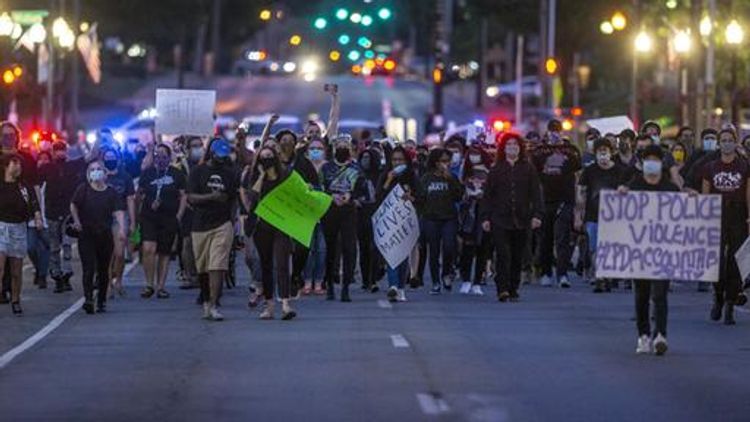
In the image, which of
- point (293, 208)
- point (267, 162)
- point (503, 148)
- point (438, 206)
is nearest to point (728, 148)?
point (503, 148)

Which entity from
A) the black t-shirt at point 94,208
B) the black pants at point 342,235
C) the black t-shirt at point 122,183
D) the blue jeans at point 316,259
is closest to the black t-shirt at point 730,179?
the black pants at point 342,235

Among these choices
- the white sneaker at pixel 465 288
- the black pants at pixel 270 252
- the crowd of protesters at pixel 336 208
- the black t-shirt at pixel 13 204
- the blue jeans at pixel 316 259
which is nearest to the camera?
the black pants at pixel 270 252

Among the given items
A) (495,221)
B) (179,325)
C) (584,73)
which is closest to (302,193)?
(179,325)

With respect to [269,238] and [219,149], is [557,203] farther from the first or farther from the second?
[219,149]

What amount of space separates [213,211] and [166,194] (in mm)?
3652

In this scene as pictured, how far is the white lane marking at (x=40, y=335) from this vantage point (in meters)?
17.3

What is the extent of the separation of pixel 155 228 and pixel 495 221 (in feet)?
12.2

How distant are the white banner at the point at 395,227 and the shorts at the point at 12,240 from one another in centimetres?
406

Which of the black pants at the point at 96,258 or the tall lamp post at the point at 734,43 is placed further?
the tall lamp post at the point at 734,43

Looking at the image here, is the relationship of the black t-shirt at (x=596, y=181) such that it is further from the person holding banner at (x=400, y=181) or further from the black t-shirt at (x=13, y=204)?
the black t-shirt at (x=13, y=204)

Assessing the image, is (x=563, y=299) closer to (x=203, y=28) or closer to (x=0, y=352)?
(x=0, y=352)

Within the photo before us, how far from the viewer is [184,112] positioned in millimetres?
31531

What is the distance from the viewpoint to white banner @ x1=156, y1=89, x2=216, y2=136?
31.3m

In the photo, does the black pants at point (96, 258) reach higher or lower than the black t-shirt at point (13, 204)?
lower
